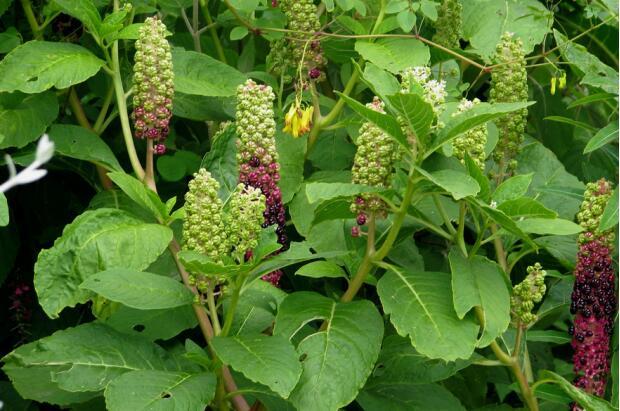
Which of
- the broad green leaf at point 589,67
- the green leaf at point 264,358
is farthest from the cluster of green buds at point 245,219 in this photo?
the broad green leaf at point 589,67

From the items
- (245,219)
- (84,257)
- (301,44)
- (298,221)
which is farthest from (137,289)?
(301,44)

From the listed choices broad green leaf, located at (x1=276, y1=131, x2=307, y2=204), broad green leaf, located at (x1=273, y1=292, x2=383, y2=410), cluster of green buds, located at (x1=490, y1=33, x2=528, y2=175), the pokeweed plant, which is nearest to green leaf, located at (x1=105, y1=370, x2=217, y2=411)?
the pokeweed plant

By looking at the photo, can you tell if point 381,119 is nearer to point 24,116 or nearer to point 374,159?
point 374,159

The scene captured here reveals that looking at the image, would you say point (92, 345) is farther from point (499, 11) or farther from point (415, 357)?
point (499, 11)

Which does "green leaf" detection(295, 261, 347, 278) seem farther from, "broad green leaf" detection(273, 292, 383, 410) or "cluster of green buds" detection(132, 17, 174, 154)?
"cluster of green buds" detection(132, 17, 174, 154)

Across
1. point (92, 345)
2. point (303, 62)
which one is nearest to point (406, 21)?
point (303, 62)

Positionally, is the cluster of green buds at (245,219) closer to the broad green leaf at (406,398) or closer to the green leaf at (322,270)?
the green leaf at (322,270)
